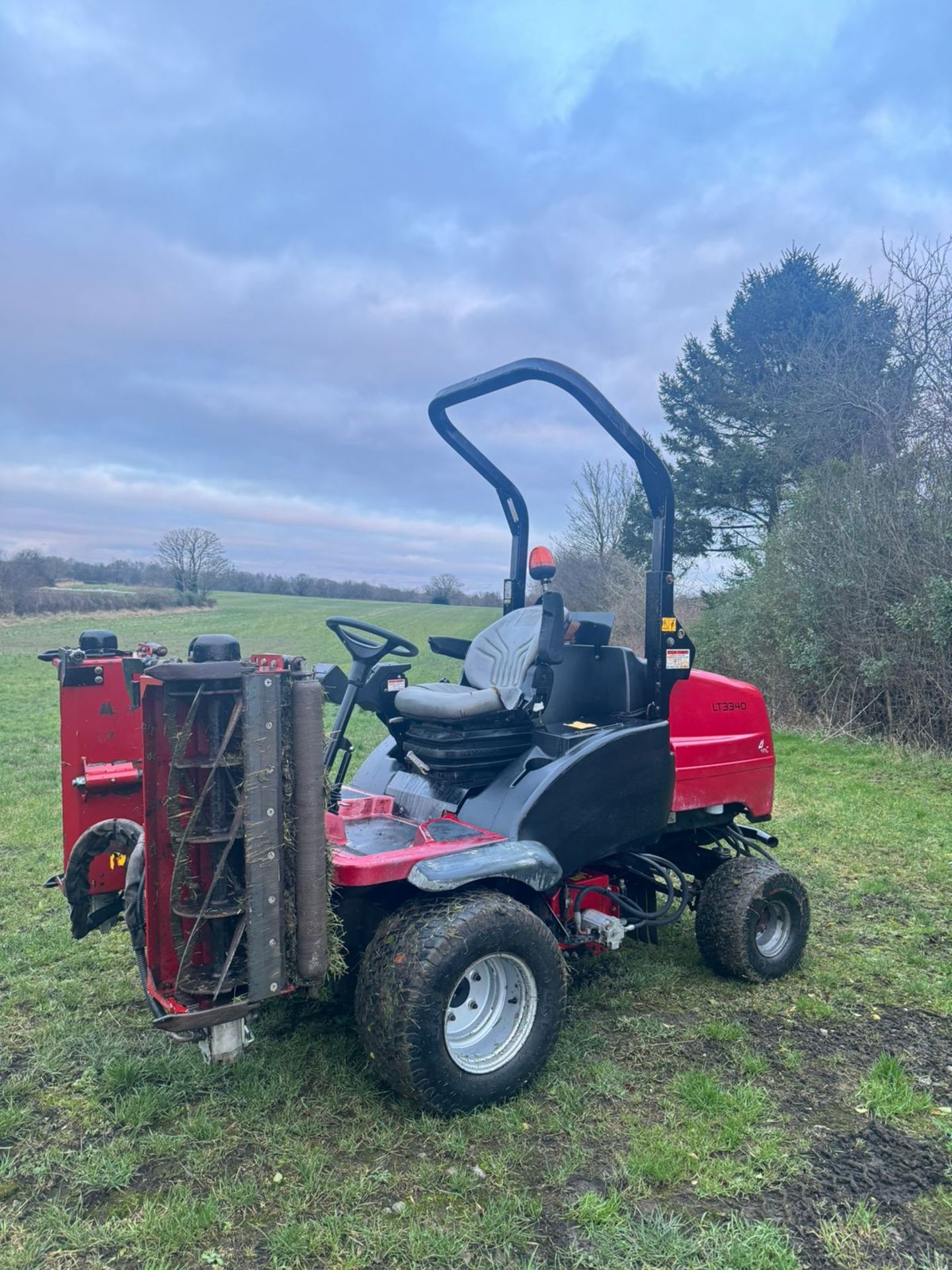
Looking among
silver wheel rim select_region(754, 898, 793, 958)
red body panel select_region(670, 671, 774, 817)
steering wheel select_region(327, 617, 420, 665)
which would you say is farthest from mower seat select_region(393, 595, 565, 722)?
silver wheel rim select_region(754, 898, 793, 958)

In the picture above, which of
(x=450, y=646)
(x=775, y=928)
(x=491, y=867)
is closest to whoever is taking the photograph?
(x=491, y=867)

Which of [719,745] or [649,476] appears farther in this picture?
[719,745]

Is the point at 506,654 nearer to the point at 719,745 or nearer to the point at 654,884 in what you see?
the point at 719,745

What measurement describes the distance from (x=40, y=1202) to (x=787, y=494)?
43.1ft

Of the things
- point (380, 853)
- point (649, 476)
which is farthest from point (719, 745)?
point (380, 853)

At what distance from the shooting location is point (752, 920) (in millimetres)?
4055

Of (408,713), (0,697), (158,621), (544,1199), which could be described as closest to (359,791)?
(408,713)

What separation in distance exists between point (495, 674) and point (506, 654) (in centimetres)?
11

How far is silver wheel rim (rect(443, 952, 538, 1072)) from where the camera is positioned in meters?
3.06

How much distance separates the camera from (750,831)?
459 centimetres

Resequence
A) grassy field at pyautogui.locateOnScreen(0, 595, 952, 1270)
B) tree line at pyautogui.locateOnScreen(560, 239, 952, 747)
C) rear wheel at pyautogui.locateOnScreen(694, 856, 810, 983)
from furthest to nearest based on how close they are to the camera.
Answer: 1. tree line at pyautogui.locateOnScreen(560, 239, 952, 747)
2. rear wheel at pyautogui.locateOnScreen(694, 856, 810, 983)
3. grassy field at pyautogui.locateOnScreen(0, 595, 952, 1270)

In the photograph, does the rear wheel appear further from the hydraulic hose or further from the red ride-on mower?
the hydraulic hose

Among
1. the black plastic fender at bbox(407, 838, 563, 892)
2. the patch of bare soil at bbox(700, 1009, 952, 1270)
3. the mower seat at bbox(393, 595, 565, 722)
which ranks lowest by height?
the patch of bare soil at bbox(700, 1009, 952, 1270)

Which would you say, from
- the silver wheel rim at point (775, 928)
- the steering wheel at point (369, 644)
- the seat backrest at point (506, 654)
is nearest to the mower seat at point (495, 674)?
the seat backrest at point (506, 654)
